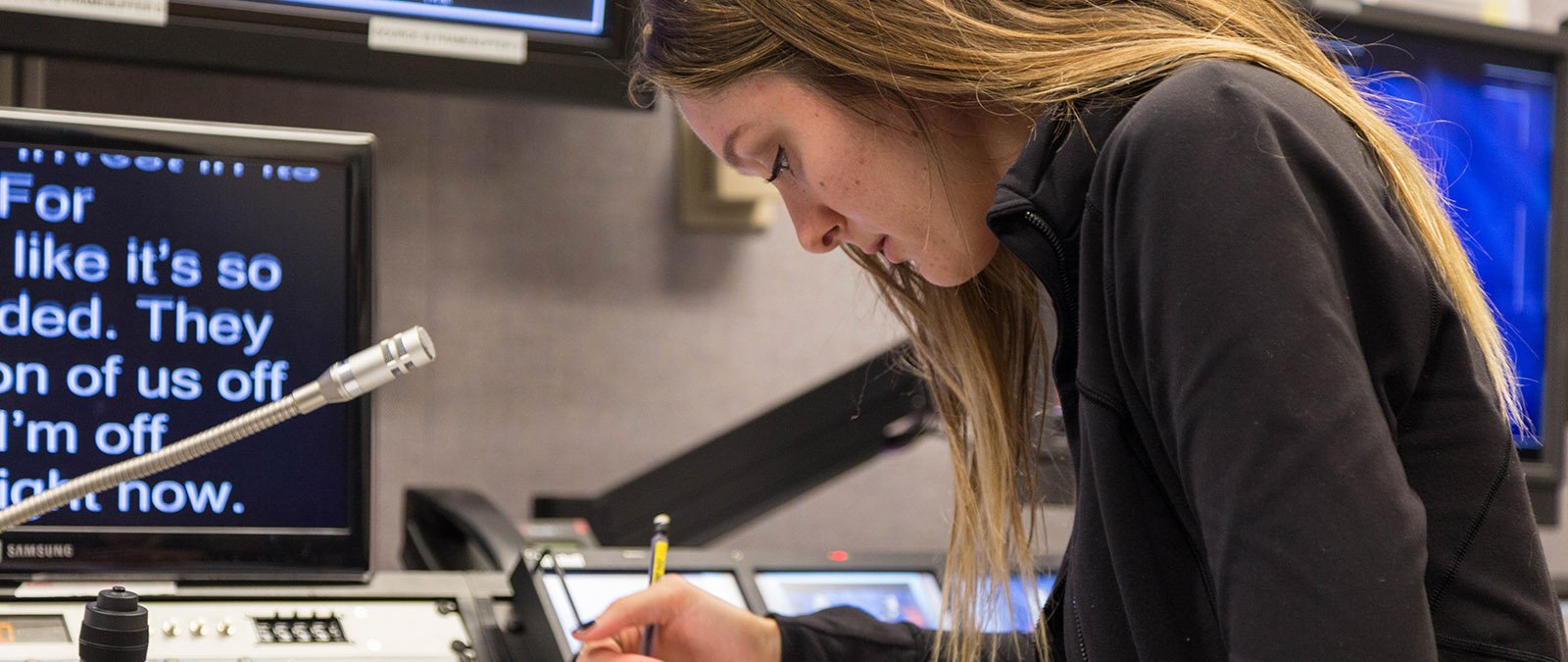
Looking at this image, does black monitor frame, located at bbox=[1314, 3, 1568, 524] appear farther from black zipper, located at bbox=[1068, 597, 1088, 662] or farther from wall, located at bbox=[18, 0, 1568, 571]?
black zipper, located at bbox=[1068, 597, 1088, 662]

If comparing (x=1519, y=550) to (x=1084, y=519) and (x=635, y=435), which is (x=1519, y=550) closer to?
(x=1084, y=519)

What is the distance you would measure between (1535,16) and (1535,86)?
0.58 metres

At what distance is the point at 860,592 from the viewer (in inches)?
48.6

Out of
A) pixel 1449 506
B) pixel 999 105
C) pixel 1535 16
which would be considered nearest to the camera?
pixel 1449 506

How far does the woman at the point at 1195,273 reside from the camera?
577 mm

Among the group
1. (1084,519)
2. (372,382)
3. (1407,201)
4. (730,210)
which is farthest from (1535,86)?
(372,382)

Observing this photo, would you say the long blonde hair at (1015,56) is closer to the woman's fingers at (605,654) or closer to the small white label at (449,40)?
the woman's fingers at (605,654)

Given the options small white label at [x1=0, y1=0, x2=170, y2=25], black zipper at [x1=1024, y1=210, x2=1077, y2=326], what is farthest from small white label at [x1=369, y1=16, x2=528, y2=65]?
black zipper at [x1=1024, y1=210, x2=1077, y2=326]

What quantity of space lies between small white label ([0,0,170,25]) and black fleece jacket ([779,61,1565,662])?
2.70ft

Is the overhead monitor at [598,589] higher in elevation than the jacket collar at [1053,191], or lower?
lower

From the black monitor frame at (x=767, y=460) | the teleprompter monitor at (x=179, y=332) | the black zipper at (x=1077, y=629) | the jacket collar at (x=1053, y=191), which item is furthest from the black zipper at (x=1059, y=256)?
the black monitor frame at (x=767, y=460)

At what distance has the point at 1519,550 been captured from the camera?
0.69m

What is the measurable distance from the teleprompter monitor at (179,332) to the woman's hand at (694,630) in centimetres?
23

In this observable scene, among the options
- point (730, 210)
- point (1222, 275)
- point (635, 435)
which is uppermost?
point (1222, 275)
